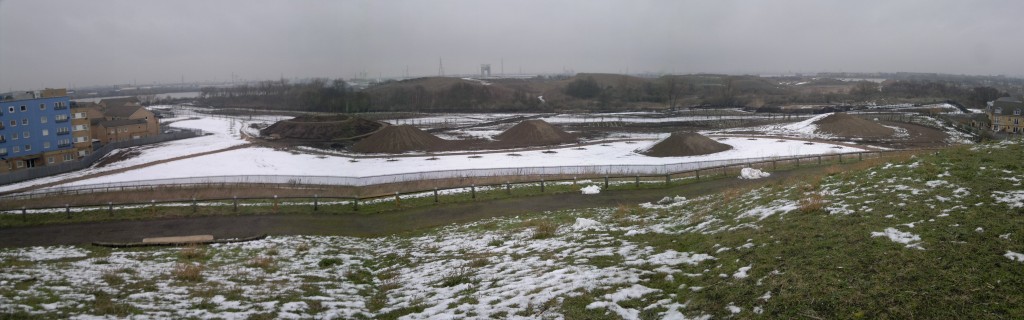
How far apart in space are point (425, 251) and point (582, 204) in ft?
32.6

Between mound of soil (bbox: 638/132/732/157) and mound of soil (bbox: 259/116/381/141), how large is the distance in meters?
44.5

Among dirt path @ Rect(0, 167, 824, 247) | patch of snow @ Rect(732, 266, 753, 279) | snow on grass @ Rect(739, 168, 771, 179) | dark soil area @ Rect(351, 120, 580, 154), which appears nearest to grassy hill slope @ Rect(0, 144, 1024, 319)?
patch of snow @ Rect(732, 266, 753, 279)

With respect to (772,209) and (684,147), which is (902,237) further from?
(684,147)

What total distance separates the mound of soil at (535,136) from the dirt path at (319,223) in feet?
124

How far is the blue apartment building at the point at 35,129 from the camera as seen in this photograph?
57.3 metres

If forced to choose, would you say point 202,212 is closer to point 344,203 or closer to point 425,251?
point 344,203

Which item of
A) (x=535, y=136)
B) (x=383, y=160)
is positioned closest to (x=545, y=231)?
(x=383, y=160)

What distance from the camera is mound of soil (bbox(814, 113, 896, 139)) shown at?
63.8 metres

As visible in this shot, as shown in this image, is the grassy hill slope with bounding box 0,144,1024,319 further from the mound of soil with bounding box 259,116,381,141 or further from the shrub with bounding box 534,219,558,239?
the mound of soil with bounding box 259,116,381,141

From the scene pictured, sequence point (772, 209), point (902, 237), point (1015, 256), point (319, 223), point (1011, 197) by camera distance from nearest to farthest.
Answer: point (1015, 256), point (902, 237), point (1011, 197), point (772, 209), point (319, 223)

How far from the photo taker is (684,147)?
2025 inches

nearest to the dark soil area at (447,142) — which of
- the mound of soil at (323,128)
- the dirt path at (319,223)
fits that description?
the mound of soil at (323,128)

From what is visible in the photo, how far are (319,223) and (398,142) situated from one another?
131ft

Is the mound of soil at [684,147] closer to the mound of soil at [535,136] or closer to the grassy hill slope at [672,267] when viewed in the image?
the mound of soil at [535,136]
